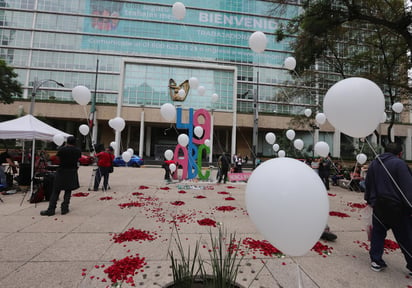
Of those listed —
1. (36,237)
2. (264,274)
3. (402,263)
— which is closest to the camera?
(264,274)

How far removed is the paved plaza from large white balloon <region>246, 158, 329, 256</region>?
0.98 ft

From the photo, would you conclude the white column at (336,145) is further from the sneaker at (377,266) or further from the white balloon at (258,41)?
the sneaker at (377,266)

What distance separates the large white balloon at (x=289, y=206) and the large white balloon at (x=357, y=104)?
1.24 m

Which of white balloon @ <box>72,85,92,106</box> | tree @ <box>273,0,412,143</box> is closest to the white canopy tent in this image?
white balloon @ <box>72,85,92,106</box>

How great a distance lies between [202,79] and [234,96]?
580cm

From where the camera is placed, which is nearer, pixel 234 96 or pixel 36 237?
pixel 36 237

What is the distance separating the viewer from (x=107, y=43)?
37906 mm

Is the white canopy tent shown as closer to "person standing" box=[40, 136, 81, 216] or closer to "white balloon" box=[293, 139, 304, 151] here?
"person standing" box=[40, 136, 81, 216]

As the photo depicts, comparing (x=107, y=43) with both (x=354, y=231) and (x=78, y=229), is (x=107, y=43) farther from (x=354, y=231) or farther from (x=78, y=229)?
(x=354, y=231)

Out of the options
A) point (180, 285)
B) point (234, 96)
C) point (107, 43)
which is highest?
point (107, 43)

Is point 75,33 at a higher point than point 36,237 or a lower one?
higher

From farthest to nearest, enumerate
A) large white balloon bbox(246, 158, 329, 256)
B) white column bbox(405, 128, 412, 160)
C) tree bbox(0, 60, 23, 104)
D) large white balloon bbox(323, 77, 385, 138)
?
white column bbox(405, 128, 412, 160), tree bbox(0, 60, 23, 104), large white balloon bbox(323, 77, 385, 138), large white balloon bbox(246, 158, 329, 256)

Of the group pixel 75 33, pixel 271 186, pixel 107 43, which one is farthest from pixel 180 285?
pixel 75 33

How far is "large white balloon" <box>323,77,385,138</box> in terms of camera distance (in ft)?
7.85
